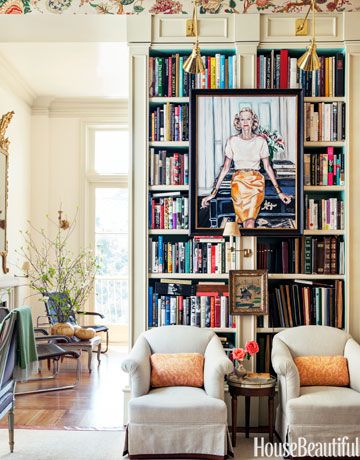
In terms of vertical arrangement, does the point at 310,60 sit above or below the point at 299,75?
below

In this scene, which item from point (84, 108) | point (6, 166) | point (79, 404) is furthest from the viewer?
point (84, 108)

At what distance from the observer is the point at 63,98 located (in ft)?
27.7

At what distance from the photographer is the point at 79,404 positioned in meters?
5.35

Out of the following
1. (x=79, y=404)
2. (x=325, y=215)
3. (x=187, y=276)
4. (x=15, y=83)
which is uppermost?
(x=15, y=83)

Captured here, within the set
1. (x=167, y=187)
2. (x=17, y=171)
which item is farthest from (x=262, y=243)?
(x=17, y=171)

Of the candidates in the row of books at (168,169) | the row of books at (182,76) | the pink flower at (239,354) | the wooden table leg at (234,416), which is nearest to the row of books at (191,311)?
the pink flower at (239,354)

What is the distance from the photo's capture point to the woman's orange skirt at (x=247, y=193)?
475cm

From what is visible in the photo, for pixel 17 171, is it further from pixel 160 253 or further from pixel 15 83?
pixel 160 253

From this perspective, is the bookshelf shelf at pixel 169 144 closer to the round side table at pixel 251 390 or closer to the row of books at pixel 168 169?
the row of books at pixel 168 169

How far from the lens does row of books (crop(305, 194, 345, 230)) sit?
478 cm

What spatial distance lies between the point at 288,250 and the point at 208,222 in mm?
669

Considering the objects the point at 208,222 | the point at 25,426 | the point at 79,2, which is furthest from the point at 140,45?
the point at 25,426

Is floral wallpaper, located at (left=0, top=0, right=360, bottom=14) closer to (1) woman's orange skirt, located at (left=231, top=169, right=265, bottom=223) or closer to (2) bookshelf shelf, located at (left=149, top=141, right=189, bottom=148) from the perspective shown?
(2) bookshelf shelf, located at (left=149, top=141, right=189, bottom=148)

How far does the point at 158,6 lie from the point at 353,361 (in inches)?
120
